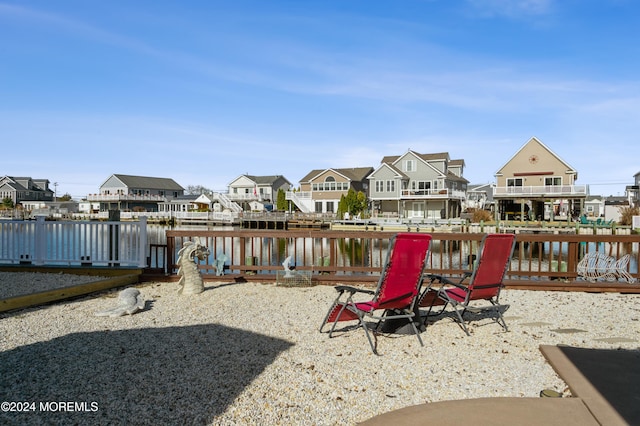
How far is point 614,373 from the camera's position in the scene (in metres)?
3.75

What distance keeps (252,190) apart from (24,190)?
49.4 meters

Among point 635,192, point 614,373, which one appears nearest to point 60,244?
point 614,373

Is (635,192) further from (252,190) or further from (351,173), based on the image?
(252,190)

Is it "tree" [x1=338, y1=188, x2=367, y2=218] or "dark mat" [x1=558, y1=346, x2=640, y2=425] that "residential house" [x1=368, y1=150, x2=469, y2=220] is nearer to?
"tree" [x1=338, y1=188, x2=367, y2=218]

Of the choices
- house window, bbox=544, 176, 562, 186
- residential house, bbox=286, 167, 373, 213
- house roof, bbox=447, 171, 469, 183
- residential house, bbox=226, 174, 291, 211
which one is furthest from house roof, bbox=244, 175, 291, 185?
house window, bbox=544, 176, 562, 186

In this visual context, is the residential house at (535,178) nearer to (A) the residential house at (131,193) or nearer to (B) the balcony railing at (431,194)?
(B) the balcony railing at (431,194)

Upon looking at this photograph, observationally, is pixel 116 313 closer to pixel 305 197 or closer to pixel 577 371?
pixel 577 371

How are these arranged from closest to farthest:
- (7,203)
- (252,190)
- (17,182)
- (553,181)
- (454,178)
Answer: (553,181)
(454,178)
(252,190)
(7,203)
(17,182)

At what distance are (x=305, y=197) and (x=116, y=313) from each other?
170 feet

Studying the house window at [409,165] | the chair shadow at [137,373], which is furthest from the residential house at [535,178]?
the chair shadow at [137,373]

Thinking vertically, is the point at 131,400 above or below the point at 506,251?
below

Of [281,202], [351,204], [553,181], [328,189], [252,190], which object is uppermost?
[252,190]

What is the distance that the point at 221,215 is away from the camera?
5469 centimetres

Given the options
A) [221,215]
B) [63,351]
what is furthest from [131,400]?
[221,215]
